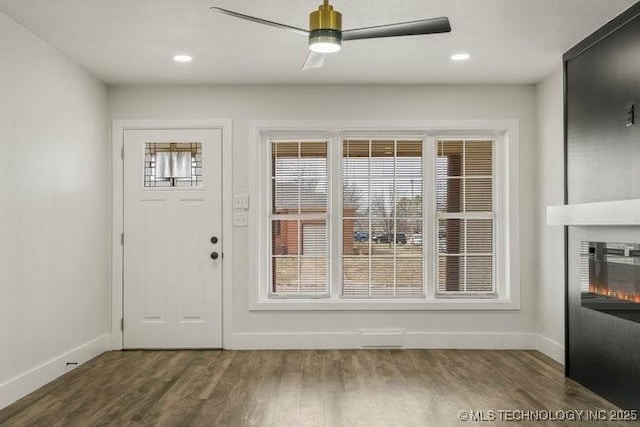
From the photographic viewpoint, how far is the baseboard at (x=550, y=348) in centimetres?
461

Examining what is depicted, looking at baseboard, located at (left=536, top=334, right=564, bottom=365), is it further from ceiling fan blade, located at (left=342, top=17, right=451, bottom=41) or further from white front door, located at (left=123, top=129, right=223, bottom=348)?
ceiling fan blade, located at (left=342, top=17, right=451, bottom=41)

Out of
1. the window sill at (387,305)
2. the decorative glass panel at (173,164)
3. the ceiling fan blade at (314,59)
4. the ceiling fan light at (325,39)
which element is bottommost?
the window sill at (387,305)

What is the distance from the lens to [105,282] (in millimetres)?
5102

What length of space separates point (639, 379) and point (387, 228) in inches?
103

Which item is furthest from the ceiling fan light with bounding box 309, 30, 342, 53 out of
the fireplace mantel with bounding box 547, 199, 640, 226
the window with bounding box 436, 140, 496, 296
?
the window with bounding box 436, 140, 496, 296

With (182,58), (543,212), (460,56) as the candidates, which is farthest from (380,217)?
(182,58)

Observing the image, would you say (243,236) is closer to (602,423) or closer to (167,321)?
(167,321)

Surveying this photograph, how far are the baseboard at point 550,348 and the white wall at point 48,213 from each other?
414 centimetres

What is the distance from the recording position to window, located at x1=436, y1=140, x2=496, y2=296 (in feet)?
17.4

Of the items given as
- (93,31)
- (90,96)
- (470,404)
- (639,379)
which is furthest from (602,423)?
(90,96)

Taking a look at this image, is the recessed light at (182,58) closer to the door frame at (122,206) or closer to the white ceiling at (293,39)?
the white ceiling at (293,39)

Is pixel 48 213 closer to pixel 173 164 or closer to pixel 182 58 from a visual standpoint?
pixel 173 164

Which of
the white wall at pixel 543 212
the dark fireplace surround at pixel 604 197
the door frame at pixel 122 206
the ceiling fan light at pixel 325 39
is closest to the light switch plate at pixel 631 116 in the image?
the dark fireplace surround at pixel 604 197

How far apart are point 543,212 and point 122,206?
4053 millimetres
